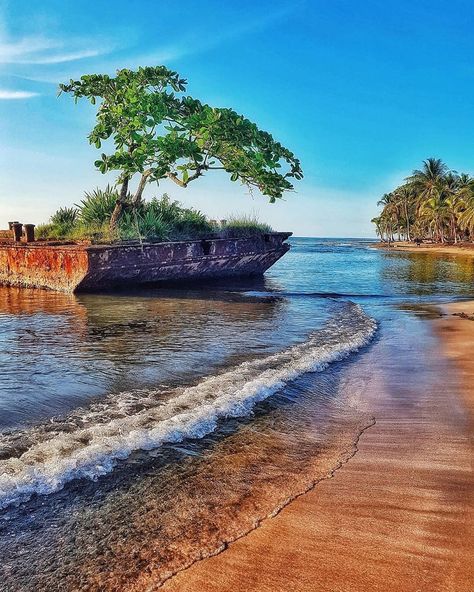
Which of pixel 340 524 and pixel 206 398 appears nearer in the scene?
pixel 340 524

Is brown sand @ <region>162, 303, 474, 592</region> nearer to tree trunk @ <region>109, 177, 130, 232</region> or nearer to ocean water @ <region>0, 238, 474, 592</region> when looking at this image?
ocean water @ <region>0, 238, 474, 592</region>

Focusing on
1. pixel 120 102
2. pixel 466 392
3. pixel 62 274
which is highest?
pixel 120 102

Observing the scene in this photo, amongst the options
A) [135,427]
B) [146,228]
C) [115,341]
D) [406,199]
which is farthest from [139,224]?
[406,199]

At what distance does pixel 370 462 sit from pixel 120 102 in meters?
16.2

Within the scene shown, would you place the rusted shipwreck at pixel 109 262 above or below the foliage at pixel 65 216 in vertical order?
below

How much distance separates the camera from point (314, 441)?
3.32 metres

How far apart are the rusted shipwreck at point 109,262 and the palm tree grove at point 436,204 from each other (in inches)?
1786

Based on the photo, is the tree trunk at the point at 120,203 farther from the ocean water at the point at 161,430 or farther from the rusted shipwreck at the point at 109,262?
the ocean water at the point at 161,430

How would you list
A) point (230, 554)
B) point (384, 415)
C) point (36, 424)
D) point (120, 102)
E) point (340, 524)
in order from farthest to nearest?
point (120, 102) → point (384, 415) → point (36, 424) → point (340, 524) → point (230, 554)

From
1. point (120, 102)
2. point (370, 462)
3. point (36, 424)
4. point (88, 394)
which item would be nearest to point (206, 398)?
point (88, 394)

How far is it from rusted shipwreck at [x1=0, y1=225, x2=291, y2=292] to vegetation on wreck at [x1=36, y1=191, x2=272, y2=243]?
23.7 inches

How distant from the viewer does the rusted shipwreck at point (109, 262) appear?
13.2m

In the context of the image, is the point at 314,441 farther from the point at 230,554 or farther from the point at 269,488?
the point at 230,554

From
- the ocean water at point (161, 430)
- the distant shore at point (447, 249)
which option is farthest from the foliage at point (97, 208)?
the distant shore at point (447, 249)
